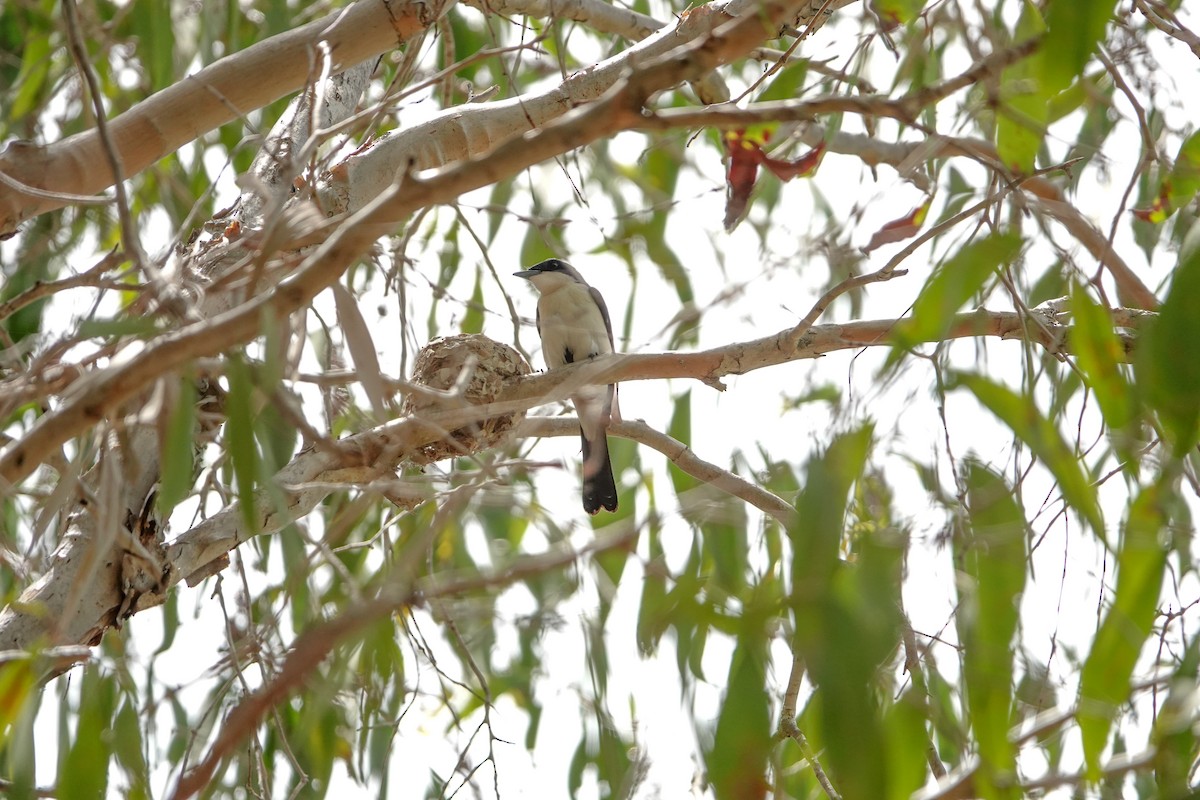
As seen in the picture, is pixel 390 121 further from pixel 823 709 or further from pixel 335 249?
pixel 823 709

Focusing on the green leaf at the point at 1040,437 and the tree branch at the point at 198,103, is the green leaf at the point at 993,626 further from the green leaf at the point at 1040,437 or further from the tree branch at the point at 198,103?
the tree branch at the point at 198,103

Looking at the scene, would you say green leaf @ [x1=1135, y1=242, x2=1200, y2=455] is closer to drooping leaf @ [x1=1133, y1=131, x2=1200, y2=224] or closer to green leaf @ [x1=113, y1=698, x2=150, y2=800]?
drooping leaf @ [x1=1133, y1=131, x2=1200, y2=224]

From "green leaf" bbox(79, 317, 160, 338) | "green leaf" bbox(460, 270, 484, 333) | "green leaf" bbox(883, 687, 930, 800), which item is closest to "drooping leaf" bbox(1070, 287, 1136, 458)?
"green leaf" bbox(883, 687, 930, 800)

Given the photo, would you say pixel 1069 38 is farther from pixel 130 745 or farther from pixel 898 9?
pixel 130 745

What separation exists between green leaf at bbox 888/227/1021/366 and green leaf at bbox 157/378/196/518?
92cm

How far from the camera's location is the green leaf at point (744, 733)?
4.71ft

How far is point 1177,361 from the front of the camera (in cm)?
150

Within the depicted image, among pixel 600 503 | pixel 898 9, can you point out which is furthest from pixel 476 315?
pixel 898 9

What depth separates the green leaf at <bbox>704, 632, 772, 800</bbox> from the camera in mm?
1437

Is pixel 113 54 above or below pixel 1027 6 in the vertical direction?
above

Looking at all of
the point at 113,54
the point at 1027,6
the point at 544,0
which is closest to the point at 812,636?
the point at 1027,6

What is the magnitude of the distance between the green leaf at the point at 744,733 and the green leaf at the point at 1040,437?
41 centimetres

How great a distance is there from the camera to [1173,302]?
1550 mm

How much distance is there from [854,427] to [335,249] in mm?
711
